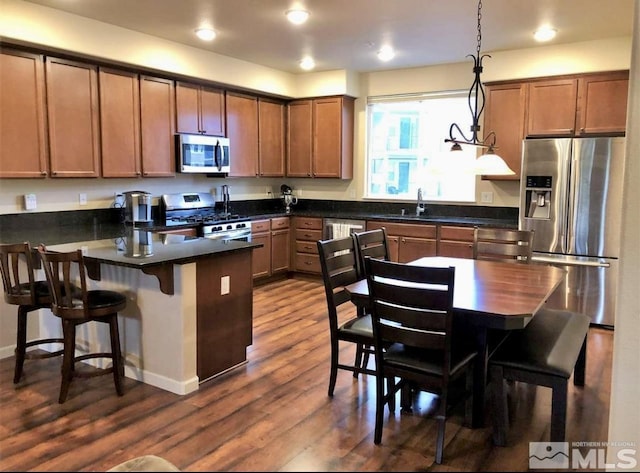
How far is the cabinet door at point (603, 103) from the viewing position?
4.59m

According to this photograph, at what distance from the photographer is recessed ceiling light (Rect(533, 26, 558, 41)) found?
4.36m

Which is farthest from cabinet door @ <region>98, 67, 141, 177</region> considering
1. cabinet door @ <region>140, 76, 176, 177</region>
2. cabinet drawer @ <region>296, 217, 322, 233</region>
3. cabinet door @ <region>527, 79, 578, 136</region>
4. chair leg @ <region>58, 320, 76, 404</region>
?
cabinet door @ <region>527, 79, 578, 136</region>

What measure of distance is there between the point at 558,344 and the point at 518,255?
110 centimetres

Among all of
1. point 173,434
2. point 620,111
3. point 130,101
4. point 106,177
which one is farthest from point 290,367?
point 620,111

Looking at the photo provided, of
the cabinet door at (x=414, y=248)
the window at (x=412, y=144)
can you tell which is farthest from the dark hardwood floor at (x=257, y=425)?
the window at (x=412, y=144)

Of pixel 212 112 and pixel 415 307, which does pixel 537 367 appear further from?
pixel 212 112

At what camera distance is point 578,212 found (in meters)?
4.51

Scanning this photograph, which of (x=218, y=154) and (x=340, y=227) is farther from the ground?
(x=218, y=154)

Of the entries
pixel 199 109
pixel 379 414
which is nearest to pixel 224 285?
pixel 379 414

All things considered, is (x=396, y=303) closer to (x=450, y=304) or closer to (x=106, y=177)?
(x=450, y=304)

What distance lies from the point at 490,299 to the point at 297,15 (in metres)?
2.68

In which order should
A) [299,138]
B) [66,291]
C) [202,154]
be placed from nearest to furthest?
[66,291] → [202,154] → [299,138]

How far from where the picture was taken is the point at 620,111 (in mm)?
4582

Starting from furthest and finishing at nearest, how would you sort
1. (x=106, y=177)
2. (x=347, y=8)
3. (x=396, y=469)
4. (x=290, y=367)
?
1. (x=106, y=177)
2. (x=347, y=8)
3. (x=290, y=367)
4. (x=396, y=469)
